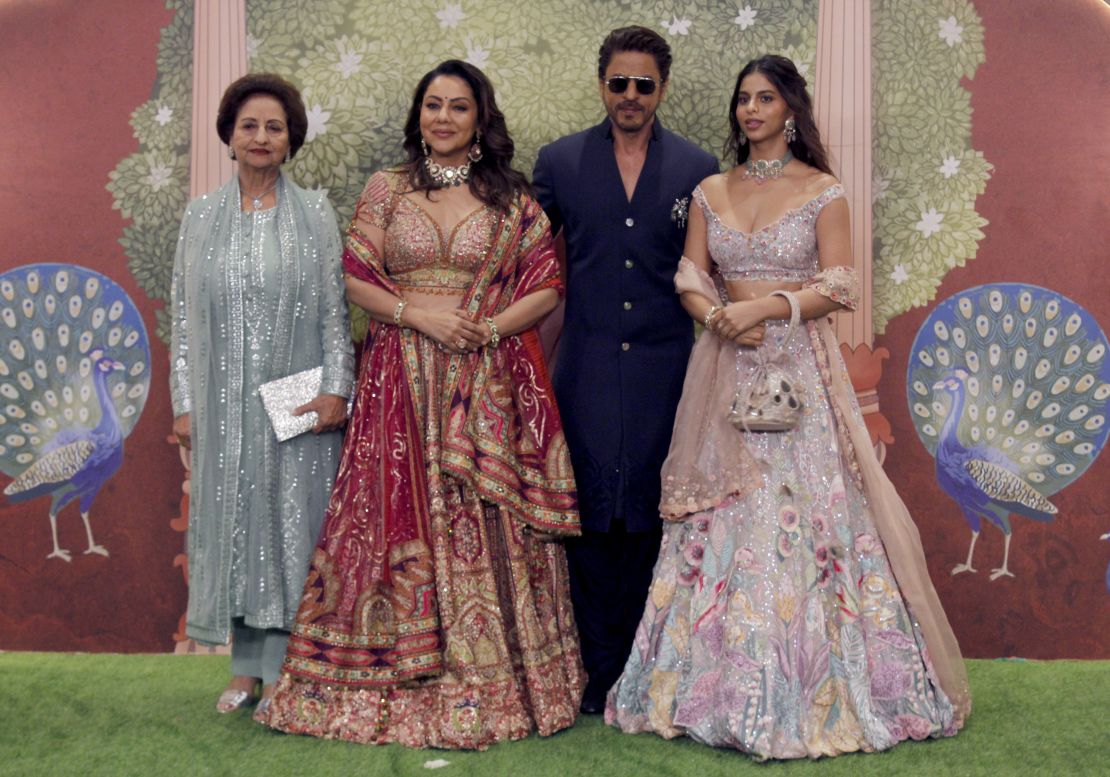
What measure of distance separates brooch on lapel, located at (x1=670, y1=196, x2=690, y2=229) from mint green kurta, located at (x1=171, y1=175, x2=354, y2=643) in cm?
105

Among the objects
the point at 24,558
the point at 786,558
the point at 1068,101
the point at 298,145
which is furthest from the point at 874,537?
the point at 24,558

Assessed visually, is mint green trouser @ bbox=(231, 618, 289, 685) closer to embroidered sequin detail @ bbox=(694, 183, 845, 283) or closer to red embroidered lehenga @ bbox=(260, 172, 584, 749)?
red embroidered lehenga @ bbox=(260, 172, 584, 749)

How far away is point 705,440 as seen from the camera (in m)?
3.69

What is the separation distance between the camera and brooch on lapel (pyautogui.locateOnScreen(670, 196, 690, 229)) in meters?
3.89

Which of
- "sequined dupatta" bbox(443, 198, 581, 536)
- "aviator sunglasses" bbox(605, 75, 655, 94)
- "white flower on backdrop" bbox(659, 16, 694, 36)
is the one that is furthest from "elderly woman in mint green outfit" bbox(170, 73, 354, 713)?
"white flower on backdrop" bbox(659, 16, 694, 36)

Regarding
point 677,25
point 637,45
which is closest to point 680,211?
point 637,45

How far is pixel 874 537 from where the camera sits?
3.62 m

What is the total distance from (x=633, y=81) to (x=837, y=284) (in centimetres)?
88

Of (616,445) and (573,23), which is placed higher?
(573,23)

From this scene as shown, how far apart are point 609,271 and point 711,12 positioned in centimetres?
120

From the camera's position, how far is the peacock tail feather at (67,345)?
4562 millimetres

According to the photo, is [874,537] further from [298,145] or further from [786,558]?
[298,145]

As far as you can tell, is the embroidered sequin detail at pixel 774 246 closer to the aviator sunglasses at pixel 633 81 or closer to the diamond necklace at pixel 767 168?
the diamond necklace at pixel 767 168

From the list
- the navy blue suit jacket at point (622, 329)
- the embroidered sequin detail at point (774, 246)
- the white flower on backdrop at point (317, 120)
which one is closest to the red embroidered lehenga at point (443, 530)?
the navy blue suit jacket at point (622, 329)
